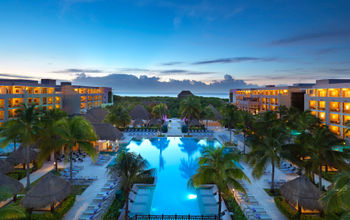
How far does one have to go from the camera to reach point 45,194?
11.8 metres

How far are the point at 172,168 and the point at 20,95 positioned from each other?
104ft

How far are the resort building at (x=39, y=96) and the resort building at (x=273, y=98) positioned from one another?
4247 cm

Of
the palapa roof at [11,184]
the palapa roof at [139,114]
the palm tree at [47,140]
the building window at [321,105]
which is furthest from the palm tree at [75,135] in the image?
the building window at [321,105]

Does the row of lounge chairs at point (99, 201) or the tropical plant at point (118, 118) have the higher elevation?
the tropical plant at point (118, 118)

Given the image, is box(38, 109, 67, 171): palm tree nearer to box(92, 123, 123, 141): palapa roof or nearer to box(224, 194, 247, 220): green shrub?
box(92, 123, 123, 141): palapa roof

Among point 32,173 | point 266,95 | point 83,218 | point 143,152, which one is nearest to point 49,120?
point 32,173

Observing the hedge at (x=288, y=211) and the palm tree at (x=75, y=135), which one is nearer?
the hedge at (x=288, y=211)

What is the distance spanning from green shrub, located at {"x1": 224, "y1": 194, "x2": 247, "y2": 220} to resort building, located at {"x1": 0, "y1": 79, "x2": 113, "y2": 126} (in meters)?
27.7

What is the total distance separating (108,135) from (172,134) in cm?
1393

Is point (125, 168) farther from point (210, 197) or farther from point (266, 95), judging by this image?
point (266, 95)

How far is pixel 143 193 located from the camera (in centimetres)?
1572

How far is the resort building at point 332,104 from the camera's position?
29.5 m

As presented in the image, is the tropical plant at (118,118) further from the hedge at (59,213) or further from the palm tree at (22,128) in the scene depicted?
the hedge at (59,213)

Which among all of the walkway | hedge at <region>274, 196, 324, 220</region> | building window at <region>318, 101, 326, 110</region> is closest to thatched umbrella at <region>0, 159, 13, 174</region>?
the walkway
